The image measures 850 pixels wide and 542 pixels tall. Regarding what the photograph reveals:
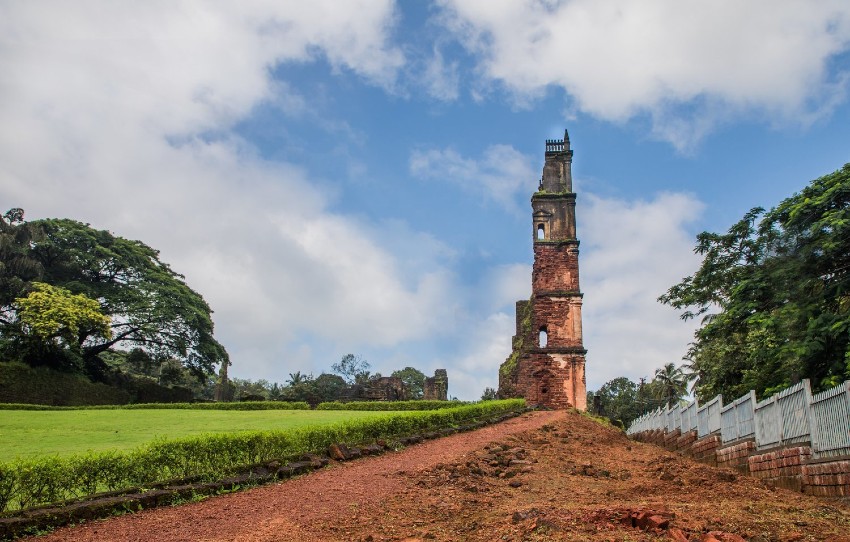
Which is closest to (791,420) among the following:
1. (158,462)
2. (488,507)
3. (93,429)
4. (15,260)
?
(488,507)

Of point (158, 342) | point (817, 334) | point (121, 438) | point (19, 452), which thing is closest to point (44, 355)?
point (158, 342)

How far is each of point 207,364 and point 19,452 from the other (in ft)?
87.2

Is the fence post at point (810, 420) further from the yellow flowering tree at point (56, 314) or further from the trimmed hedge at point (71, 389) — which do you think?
the yellow flowering tree at point (56, 314)

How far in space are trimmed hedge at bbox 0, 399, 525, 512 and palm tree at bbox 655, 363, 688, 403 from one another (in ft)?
136

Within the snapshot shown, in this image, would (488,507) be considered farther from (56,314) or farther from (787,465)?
(56,314)

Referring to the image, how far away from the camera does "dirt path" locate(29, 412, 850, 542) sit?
5.81 metres

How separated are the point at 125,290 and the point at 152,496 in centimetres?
3086

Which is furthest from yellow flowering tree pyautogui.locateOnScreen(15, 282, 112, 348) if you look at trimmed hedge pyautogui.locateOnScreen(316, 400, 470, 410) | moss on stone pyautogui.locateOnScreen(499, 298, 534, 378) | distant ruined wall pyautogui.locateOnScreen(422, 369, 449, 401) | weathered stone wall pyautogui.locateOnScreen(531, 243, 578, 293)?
weathered stone wall pyautogui.locateOnScreen(531, 243, 578, 293)

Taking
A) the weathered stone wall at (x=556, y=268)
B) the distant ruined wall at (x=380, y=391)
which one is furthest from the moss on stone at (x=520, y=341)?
the distant ruined wall at (x=380, y=391)

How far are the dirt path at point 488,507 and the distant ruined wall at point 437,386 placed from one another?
22530 mm

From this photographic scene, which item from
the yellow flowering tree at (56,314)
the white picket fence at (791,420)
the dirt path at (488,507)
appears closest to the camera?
the dirt path at (488,507)

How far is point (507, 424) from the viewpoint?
1986 centimetres

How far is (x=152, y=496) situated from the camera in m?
7.43

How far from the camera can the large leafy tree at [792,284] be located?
12180 millimetres
